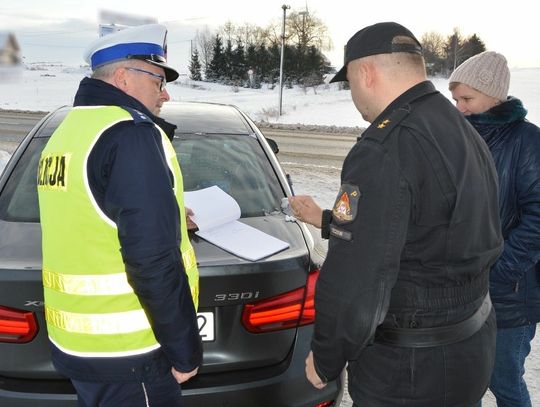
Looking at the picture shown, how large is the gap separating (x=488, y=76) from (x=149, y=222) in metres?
1.64

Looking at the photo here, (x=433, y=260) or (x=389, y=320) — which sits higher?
(x=433, y=260)

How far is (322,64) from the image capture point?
57469mm

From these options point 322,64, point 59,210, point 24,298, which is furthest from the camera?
point 322,64

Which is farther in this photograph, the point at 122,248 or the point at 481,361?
the point at 481,361

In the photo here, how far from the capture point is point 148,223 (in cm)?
144

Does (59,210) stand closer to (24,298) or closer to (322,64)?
(24,298)

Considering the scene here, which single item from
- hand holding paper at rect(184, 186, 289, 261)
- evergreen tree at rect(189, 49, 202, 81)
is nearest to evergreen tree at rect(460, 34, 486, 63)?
evergreen tree at rect(189, 49, 202, 81)

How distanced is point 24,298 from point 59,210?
50 centimetres

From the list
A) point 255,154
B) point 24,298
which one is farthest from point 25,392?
point 255,154

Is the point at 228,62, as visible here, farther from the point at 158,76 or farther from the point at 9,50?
the point at 158,76

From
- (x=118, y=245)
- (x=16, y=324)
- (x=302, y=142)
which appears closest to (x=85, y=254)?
(x=118, y=245)

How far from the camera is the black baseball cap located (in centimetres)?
149

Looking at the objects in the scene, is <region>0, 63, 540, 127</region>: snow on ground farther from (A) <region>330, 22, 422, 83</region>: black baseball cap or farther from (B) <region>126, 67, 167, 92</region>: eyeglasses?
(A) <region>330, 22, 422, 83</region>: black baseball cap

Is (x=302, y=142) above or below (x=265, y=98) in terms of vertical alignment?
below
